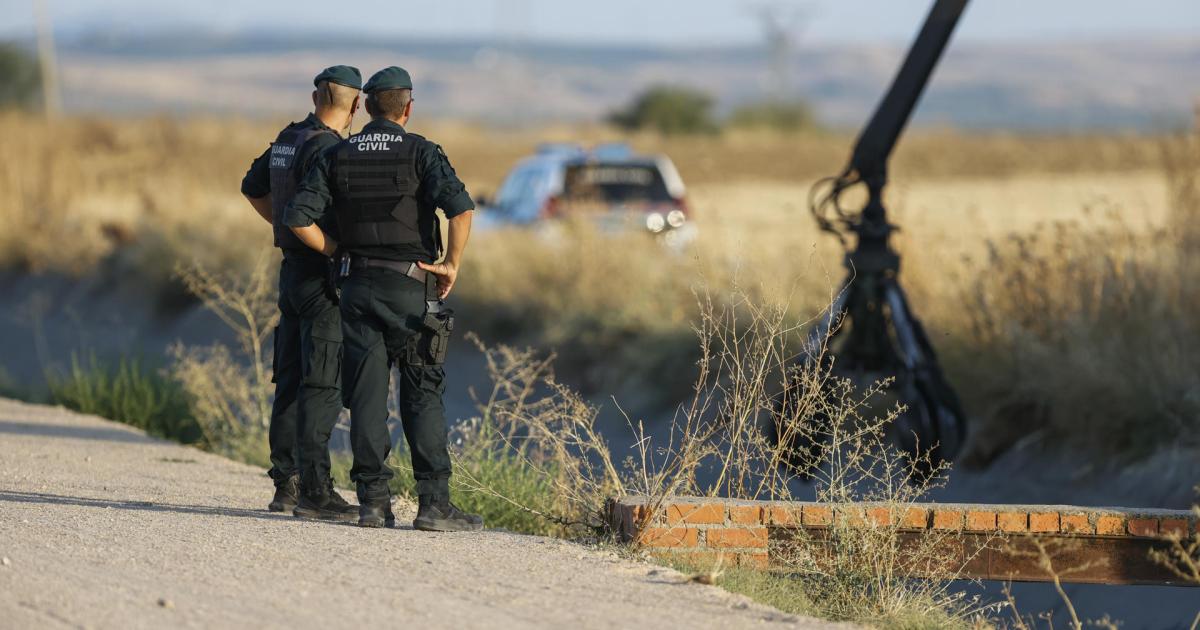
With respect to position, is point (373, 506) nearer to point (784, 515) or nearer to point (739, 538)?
point (739, 538)

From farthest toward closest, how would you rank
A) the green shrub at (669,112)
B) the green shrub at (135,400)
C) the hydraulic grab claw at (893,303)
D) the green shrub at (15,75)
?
the green shrub at (15,75) < the green shrub at (669,112) < the green shrub at (135,400) < the hydraulic grab claw at (893,303)

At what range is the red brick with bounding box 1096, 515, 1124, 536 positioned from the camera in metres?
7.25

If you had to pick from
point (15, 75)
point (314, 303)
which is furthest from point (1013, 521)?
point (15, 75)

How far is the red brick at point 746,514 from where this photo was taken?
7.05 metres

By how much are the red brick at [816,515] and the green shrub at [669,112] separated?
2914 inches

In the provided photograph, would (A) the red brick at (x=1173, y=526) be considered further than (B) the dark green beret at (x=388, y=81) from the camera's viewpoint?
Yes

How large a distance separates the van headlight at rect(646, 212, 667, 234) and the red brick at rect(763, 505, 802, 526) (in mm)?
9997

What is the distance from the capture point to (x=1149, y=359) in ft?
34.7

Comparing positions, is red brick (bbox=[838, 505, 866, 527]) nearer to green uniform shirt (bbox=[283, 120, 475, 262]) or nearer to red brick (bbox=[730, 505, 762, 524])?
red brick (bbox=[730, 505, 762, 524])

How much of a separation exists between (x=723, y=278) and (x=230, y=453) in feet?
18.0

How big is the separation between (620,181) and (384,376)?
12722 mm

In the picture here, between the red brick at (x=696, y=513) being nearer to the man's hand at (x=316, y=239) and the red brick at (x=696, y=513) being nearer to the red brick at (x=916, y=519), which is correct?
the red brick at (x=916, y=519)

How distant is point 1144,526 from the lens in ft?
23.8

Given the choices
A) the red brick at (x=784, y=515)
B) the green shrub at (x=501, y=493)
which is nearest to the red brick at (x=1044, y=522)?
the red brick at (x=784, y=515)
